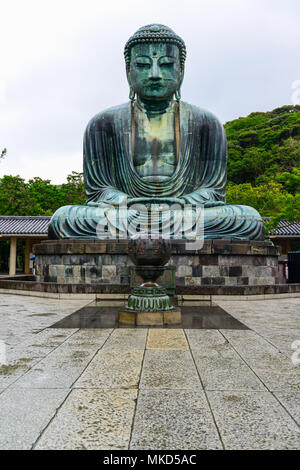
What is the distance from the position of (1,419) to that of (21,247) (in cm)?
2693

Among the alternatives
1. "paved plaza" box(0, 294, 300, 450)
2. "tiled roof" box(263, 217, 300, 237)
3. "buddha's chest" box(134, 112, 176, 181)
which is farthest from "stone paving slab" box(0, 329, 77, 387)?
"tiled roof" box(263, 217, 300, 237)

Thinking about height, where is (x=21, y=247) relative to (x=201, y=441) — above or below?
above

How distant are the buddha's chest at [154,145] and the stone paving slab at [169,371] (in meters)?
6.84

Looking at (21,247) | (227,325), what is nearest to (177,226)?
(227,325)

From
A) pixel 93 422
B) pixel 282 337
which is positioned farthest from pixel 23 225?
pixel 93 422

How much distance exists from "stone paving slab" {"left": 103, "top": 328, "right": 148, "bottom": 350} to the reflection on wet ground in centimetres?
29

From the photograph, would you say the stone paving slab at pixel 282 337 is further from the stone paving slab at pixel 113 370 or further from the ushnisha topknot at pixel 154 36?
the ushnisha topknot at pixel 154 36

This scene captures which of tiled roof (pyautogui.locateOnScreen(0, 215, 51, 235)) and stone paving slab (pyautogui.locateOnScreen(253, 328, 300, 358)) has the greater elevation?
tiled roof (pyautogui.locateOnScreen(0, 215, 51, 235))

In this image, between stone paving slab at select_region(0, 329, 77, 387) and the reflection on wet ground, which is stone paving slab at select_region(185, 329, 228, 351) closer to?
the reflection on wet ground

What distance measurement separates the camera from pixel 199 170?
991 cm

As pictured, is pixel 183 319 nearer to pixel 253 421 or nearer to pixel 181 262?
Result: pixel 181 262

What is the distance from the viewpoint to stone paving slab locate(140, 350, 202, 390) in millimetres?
2383
